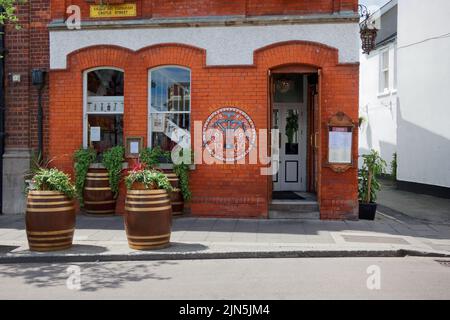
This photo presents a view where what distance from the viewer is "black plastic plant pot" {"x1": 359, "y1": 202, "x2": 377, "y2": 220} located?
11.0 meters

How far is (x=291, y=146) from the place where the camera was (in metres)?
13.4

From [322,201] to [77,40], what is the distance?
6.57 m

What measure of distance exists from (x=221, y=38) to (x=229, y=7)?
707 millimetres

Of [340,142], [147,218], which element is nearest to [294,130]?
[340,142]

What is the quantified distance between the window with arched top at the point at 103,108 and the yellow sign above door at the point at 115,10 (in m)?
1.21

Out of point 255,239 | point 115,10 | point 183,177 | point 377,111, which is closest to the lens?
point 255,239

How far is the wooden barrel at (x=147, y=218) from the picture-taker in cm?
812

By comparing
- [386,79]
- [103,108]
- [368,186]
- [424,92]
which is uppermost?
[386,79]

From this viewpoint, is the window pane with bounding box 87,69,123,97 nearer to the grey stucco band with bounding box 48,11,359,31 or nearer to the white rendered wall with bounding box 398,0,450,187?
the grey stucco band with bounding box 48,11,359,31

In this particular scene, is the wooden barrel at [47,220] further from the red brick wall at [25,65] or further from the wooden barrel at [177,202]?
the red brick wall at [25,65]

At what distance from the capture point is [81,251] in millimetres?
8180

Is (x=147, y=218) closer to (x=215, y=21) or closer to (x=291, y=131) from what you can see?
(x=215, y=21)

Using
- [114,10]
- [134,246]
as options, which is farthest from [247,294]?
[114,10]

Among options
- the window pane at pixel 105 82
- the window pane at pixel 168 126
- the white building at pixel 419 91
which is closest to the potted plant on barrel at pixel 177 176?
the window pane at pixel 168 126
